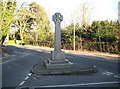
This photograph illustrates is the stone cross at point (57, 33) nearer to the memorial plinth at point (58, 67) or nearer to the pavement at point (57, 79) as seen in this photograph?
the memorial plinth at point (58, 67)

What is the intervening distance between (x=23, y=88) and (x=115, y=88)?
3.06 meters

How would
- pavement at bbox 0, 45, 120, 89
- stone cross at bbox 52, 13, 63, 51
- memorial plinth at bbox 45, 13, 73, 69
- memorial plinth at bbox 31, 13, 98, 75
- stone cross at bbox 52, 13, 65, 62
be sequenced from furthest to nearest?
stone cross at bbox 52, 13, 63, 51
stone cross at bbox 52, 13, 65, 62
memorial plinth at bbox 45, 13, 73, 69
memorial plinth at bbox 31, 13, 98, 75
pavement at bbox 0, 45, 120, 89

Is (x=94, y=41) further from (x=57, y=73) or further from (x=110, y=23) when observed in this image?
(x=57, y=73)

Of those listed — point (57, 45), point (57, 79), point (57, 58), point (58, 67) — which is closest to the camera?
point (57, 79)

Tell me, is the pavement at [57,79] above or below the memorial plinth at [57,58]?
below

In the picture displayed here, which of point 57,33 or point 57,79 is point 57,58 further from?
point 57,79

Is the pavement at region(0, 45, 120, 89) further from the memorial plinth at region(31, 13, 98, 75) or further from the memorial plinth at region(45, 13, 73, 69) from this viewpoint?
the memorial plinth at region(45, 13, 73, 69)

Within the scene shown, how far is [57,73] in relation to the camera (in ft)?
50.4

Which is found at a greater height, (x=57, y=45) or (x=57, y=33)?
(x=57, y=33)

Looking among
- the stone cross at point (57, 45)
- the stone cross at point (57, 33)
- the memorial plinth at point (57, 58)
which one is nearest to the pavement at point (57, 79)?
the memorial plinth at point (57, 58)

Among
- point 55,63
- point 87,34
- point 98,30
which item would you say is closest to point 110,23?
point 98,30

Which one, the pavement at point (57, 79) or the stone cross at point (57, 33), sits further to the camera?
the stone cross at point (57, 33)

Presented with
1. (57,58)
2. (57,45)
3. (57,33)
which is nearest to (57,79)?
(57,58)

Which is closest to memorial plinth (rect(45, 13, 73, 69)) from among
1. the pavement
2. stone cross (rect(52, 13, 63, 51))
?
stone cross (rect(52, 13, 63, 51))
